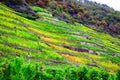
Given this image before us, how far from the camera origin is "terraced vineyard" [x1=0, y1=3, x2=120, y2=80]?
85.0 metres

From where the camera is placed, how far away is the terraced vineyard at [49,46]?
85000mm

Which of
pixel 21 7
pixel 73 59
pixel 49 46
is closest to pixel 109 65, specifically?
pixel 73 59

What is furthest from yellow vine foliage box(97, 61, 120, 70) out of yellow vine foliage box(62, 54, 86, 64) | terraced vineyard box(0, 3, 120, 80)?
yellow vine foliage box(62, 54, 86, 64)

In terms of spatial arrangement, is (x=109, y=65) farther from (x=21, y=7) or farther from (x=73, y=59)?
(x=21, y=7)

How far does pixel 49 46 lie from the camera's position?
103125 millimetres

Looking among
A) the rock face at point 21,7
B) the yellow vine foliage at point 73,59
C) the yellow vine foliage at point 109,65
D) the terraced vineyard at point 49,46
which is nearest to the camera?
the terraced vineyard at point 49,46

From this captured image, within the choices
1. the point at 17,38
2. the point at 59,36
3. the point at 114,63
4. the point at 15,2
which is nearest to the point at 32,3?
the point at 15,2

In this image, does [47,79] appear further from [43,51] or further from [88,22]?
[88,22]

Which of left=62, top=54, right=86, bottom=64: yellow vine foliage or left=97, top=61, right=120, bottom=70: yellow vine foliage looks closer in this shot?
left=62, top=54, right=86, bottom=64: yellow vine foliage

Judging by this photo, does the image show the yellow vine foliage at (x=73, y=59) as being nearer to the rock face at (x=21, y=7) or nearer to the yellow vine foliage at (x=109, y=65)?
the yellow vine foliage at (x=109, y=65)

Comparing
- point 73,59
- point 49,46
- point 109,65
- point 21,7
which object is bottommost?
point 109,65

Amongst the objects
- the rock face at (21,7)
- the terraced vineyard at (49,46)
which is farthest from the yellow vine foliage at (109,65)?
the rock face at (21,7)

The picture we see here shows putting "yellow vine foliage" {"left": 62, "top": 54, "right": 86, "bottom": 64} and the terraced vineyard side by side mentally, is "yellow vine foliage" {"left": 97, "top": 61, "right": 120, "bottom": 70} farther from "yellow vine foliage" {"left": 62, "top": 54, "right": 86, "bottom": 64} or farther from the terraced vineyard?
"yellow vine foliage" {"left": 62, "top": 54, "right": 86, "bottom": 64}

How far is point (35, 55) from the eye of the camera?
86688 millimetres
